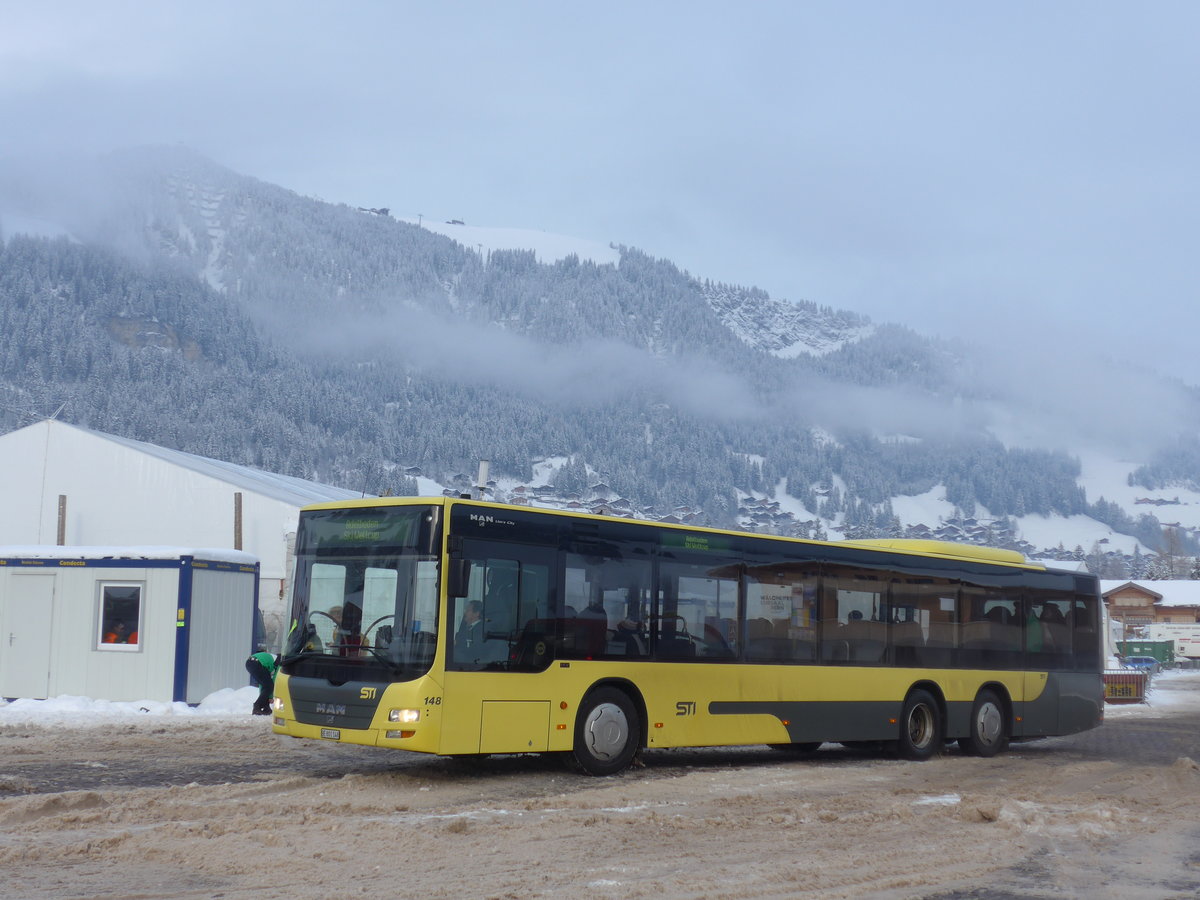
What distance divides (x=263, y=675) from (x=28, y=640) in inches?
201

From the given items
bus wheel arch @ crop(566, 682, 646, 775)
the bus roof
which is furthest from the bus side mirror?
bus wheel arch @ crop(566, 682, 646, 775)

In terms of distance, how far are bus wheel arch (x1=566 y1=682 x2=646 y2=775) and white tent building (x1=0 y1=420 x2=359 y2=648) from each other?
24309 millimetres

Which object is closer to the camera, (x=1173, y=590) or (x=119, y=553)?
(x=119, y=553)

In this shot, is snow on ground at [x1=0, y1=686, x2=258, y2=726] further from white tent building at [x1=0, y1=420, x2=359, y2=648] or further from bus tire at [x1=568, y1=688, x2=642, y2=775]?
white tent building at [x1=0, y1=420, x2=359, y2=648]

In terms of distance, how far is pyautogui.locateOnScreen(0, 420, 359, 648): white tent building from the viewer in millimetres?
37719

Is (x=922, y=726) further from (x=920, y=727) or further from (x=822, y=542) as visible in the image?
(x=822, y=542)

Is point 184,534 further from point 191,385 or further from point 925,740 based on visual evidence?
point 191,385

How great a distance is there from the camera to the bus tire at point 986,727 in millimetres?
18078

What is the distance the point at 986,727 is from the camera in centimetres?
1825

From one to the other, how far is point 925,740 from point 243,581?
1232 cm

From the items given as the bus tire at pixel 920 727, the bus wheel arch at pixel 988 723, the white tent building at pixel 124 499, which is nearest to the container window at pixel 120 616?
the bus tire at pixel 920 727

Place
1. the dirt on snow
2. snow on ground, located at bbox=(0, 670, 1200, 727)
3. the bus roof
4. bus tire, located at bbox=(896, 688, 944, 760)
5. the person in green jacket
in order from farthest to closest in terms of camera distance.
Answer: the person in green jacket → snow on ground, located at bbox=(0, 670, 1200, 727) → bus tire, located at bbox=(896, 688, 944, 760) → the bus roof → the dirt on snow

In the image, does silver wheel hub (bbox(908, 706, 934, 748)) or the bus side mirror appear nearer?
the bus side mirror

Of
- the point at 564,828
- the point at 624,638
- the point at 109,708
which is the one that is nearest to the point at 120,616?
the point at 109,708
